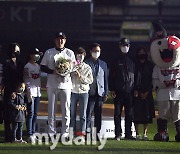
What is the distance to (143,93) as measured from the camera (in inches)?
440

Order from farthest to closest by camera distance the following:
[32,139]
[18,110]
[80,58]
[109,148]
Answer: [80,58] < [32,139] < [18,110] < [109,148]

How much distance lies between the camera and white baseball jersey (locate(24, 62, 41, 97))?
420 inches

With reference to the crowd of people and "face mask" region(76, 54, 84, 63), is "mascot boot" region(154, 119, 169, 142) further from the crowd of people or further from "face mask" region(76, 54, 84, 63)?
"face mask" region(76, 54, 84, 63)

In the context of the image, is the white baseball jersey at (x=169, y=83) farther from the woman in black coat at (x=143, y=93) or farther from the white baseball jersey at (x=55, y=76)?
the white baseball jersey at (x=55, y=76)

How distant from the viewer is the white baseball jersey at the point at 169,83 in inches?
428

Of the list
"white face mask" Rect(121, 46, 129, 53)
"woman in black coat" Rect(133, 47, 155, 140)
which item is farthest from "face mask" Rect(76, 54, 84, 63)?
"woman in black coat" Rect(133, 47, 155, 140)

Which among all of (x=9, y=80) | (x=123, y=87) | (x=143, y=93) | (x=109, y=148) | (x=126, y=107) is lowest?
(x=109, y=148)

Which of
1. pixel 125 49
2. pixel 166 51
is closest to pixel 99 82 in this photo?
pixel 125 49

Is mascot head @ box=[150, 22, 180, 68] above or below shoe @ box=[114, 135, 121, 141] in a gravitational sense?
above

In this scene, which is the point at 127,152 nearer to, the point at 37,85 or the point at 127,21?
the point at 37,85

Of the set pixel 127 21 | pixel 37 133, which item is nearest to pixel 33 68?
pixel 37 133
